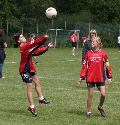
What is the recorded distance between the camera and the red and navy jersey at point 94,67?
12.9 meters

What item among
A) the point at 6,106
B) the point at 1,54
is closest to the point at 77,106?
the point at 6,106

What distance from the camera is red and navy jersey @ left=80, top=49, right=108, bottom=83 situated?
42.5 ft

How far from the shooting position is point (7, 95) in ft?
54.1

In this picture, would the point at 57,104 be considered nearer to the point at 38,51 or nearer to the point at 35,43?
the point at 38,51

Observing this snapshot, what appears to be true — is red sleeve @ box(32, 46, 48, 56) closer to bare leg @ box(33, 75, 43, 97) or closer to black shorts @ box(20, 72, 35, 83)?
black shorts @ box(20, 72, 35, 83)

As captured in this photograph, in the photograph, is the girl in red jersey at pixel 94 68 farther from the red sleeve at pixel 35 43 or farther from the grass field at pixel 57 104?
the red sleeve at pixel 35 43

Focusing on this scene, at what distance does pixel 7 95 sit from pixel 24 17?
52172 millimetres

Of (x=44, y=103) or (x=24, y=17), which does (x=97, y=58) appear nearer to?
(x=44, y=103)

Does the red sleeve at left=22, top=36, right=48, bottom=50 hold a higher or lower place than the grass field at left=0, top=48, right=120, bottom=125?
higher

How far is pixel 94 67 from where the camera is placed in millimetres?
12953

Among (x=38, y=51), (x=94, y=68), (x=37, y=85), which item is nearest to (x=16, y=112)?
(x=37, y=85)

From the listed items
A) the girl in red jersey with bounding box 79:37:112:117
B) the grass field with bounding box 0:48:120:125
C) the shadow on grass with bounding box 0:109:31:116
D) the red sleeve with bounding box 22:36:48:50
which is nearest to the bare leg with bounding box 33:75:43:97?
the grass field with bounding box 0:48:120:125

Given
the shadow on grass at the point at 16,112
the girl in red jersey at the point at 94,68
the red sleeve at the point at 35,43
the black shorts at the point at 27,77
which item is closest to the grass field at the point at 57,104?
the shadow on grass at the point at 16,112

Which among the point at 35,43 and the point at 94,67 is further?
the point at 35,43
